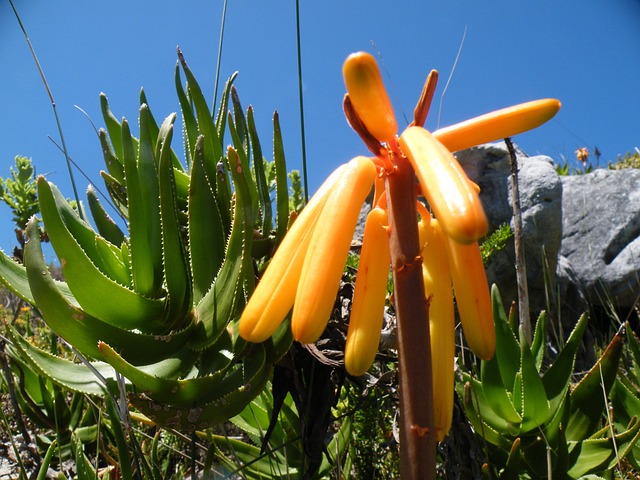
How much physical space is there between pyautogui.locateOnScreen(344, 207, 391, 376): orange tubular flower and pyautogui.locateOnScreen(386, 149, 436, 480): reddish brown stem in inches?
1.3

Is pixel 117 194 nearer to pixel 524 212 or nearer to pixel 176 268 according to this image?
pixel 176 268

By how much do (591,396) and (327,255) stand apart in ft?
4.25

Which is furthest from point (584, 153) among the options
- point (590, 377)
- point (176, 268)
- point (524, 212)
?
point (176, 268)

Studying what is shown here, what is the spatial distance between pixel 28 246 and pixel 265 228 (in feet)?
2.08

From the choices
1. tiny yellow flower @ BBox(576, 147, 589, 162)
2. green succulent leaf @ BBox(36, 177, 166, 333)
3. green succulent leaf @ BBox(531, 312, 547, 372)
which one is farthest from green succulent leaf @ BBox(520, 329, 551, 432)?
tiny yellow flower @ BBox(576, 147, 589, 162)

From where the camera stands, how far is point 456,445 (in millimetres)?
1341

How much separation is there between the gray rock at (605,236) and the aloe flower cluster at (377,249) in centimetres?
561

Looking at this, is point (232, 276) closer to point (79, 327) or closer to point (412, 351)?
point (79, 327)

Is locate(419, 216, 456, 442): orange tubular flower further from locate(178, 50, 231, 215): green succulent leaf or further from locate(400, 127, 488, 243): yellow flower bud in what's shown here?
locate(178, 50, 231, 215): green succulent leaf

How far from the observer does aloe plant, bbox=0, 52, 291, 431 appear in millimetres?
1094

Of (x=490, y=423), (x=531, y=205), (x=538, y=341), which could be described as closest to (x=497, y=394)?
(x=490, y=423)

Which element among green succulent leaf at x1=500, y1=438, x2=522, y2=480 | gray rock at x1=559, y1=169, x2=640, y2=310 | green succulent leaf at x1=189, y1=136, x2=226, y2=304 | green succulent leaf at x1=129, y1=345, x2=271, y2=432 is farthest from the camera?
gray rock at x1=559, y1=169, x2=640, y2=310

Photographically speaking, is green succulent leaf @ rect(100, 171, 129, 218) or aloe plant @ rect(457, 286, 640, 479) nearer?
aloe plant @ rect(457, 286, 640, 479)

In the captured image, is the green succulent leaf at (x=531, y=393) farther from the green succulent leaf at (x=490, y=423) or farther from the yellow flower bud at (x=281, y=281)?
the yellow flower bud at (x=281, y=281)
